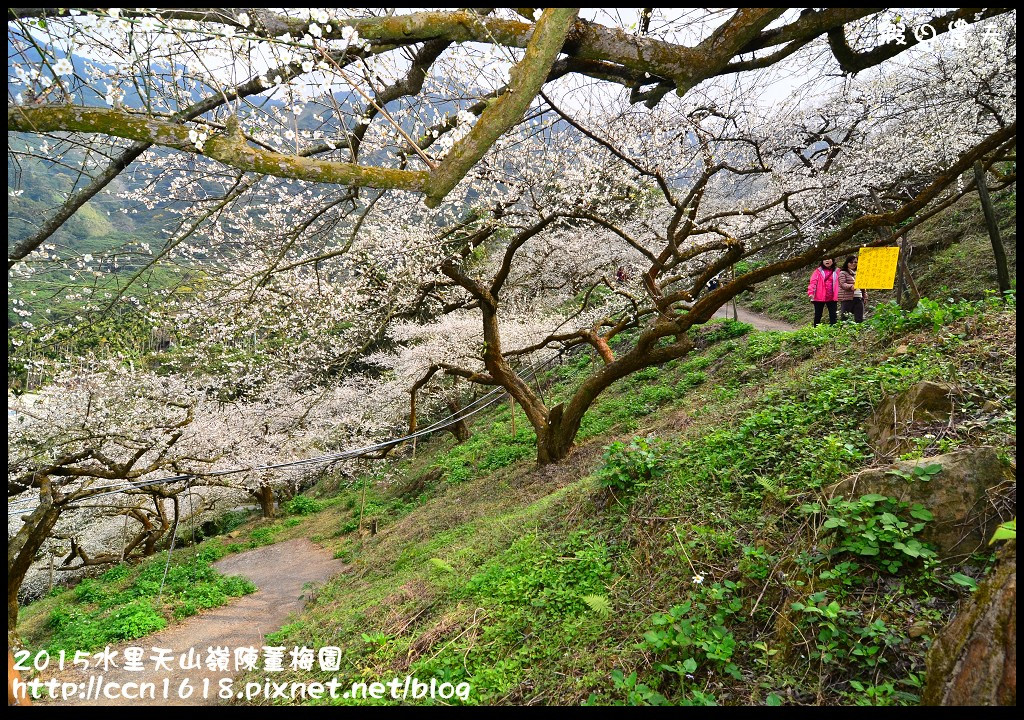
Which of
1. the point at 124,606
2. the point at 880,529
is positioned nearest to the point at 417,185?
the point at 880,529

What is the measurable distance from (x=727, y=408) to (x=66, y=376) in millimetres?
15668

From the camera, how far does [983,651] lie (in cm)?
174

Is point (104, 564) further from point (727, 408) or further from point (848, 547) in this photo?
point (848, 547)

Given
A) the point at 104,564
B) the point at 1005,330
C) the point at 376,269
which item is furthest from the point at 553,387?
the point at 104,564

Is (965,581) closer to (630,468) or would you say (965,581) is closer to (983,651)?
(983,651)

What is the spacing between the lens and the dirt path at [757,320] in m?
13.7

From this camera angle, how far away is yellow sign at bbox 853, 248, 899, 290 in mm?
5180

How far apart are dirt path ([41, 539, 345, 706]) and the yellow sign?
694 cm

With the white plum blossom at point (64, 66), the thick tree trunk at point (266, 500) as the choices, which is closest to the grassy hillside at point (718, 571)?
the white plum blossom at point (64, 66)

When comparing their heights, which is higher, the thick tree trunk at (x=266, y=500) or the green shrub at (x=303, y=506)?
the thick tree trunk at (x=266, y=500)

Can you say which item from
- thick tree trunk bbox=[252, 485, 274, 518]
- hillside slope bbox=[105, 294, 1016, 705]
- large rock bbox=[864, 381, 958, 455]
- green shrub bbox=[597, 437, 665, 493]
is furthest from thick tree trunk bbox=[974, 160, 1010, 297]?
thick tree trunk bbox=[252, 485, 274, 518]

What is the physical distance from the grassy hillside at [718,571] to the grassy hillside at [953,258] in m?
5.72

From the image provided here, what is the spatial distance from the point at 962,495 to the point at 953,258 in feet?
39.2

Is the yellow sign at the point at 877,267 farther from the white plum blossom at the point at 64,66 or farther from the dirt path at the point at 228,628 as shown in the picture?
the dirt path at the point at 228,628
